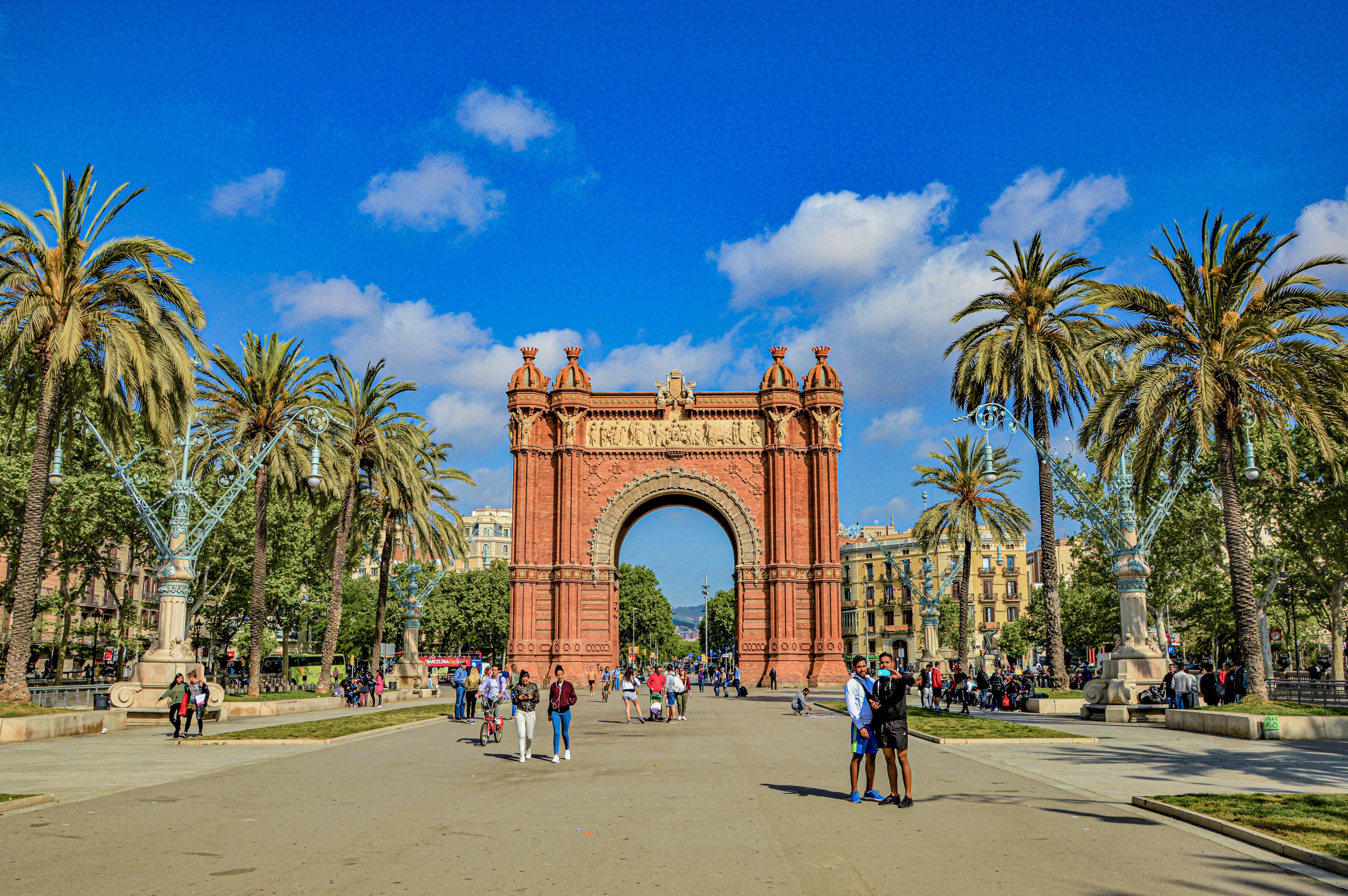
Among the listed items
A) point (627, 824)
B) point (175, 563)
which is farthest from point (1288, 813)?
point (175, 563)

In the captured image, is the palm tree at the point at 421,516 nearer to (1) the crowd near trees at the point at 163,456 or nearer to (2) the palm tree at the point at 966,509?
(1) the crowd near trees at the point at 163,456

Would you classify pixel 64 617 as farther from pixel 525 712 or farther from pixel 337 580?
pixel 525 712

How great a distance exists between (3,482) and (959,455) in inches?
1514

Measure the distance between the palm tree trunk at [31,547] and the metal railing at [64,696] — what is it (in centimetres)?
231

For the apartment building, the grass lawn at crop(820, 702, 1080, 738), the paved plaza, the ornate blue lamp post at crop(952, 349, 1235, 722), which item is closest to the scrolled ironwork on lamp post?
the ornate blue lamp post at crop(952, 349, 1235, 722)

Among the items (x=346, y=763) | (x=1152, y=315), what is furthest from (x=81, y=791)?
(x=1152, y=315)

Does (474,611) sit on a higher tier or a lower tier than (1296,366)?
lower

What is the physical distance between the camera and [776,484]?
5072 cm

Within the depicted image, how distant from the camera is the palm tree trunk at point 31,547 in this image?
21.1 metres

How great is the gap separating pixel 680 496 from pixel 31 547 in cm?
3443

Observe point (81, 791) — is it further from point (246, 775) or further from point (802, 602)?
point (802, 602)

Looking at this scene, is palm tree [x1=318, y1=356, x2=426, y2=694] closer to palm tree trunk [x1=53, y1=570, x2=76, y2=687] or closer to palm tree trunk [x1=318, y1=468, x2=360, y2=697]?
palm tree trunk [x1=318, y1=468, x2=360, y2=697]

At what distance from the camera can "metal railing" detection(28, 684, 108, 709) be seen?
25.0 m

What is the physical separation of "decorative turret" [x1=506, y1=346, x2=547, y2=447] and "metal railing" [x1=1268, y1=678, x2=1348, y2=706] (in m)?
35.1
